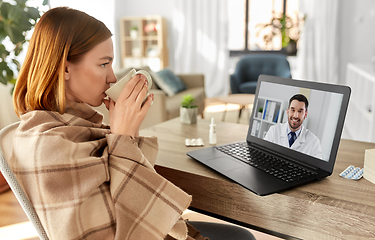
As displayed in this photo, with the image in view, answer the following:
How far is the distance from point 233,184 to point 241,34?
18.5 ft

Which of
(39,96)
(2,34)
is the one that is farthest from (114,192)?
(2,34)

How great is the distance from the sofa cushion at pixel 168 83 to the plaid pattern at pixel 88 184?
319cm

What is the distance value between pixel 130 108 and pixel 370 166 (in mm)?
682

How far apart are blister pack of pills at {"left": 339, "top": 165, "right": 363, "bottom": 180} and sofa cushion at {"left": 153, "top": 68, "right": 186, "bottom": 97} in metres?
3.12

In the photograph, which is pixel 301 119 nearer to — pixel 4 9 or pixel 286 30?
pixel 4 9

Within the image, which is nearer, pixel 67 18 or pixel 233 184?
pixel 67 18

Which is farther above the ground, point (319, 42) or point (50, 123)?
point (319, 42)

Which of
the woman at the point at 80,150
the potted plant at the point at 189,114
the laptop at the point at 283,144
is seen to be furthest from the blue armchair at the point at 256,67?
the woman at the point at 80,150

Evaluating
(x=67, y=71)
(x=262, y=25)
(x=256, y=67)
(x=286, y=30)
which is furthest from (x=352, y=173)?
(x=262, y=25)

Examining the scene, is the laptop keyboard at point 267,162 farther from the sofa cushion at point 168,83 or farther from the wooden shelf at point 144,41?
the wooden shelf at point 144,41

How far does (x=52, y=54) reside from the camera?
0.77 metres

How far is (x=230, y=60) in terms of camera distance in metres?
6.17

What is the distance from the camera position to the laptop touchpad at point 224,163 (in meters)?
1.00

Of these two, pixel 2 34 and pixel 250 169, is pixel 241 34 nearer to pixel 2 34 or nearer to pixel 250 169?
pixel 2 34
